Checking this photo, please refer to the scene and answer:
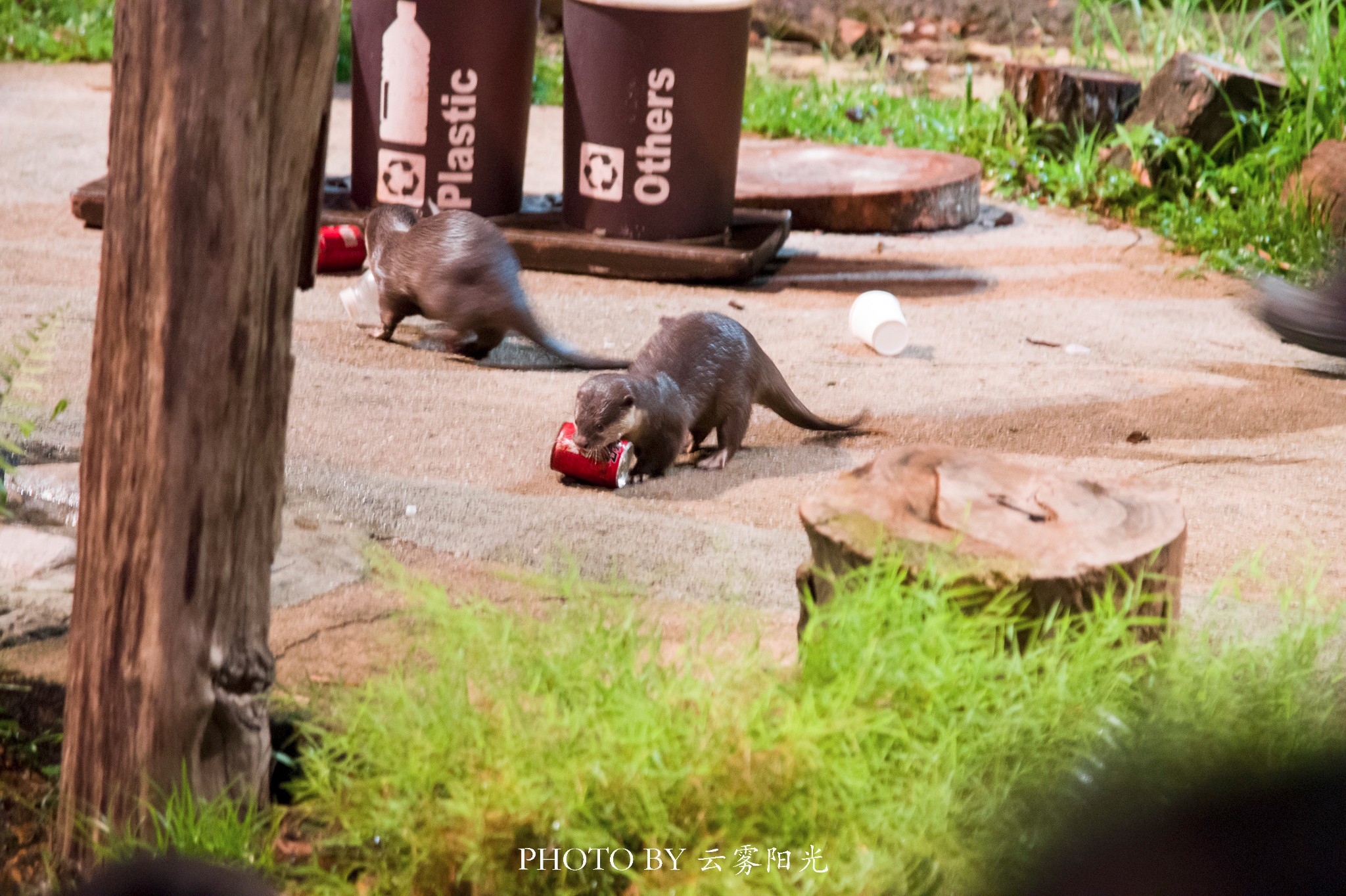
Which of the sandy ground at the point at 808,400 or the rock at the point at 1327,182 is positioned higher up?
the rock at the point at 1327,182

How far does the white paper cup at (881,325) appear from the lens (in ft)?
12.3

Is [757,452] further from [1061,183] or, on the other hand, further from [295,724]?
[1061,183]

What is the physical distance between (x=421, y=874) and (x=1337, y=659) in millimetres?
1224

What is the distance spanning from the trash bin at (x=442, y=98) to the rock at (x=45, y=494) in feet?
5.97

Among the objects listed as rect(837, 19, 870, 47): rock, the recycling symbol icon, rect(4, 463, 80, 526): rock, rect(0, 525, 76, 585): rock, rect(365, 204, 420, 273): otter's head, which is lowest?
rect(0, 525, 76, 585): rock

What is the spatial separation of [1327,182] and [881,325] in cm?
194

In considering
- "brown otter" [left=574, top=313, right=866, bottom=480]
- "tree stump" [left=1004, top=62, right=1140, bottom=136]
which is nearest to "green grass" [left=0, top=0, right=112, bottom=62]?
"tree stump" [left=1004, top=62, right=1140, bottom=136]

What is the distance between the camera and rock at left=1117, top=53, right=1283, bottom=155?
5.24 meters

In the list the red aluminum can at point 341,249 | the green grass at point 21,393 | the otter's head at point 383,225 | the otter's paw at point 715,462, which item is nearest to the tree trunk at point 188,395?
the green grass at point 21,393

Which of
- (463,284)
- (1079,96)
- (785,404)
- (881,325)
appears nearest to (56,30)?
(463,284)

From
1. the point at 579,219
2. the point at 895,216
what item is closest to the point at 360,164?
the point at 579,219

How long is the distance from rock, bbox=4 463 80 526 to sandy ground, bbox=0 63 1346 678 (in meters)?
0.20

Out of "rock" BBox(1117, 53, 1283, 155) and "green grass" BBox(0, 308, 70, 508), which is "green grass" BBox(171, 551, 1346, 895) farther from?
"rock" BBox(1117, 53, 1283, 155)

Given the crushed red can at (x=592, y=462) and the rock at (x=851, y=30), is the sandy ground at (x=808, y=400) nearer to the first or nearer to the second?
the crushed red can at (x=592, y=462)
